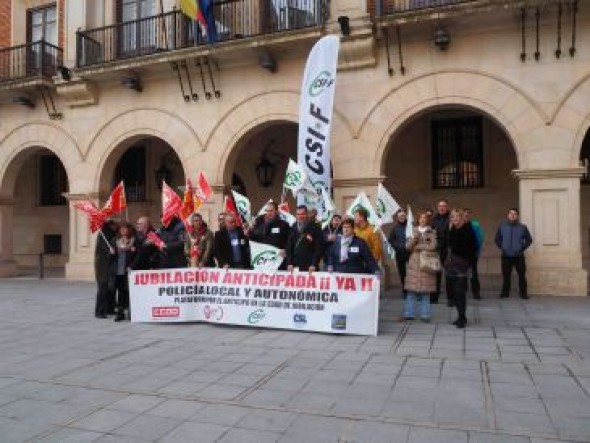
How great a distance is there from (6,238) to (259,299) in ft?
41.0

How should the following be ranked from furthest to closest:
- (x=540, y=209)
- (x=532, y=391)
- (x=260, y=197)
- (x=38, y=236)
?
(x=38, y=236)
(x=260, y=197)
(x=540, y=209)
(x=532, y=391)

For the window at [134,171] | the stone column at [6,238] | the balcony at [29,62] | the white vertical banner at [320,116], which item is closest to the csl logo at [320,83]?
the white vertical banner at [320,116]

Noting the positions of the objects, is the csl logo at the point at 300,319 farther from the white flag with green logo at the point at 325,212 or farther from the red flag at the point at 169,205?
the red flag at the point at 169,205

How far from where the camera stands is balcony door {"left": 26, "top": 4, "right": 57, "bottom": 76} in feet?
55.0

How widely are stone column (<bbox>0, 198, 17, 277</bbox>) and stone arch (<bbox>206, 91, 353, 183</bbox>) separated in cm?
749

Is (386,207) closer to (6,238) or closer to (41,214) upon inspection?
(6,238)

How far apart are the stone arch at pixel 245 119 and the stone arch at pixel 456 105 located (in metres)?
1.04

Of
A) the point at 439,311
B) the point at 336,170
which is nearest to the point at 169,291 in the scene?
the point at 439,311

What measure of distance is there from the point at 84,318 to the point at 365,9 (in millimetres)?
8466

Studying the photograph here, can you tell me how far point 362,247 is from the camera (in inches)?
335

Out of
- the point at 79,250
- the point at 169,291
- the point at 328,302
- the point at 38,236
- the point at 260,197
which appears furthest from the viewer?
the point at 38,236

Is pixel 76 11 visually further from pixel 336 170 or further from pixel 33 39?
pixel 336 170

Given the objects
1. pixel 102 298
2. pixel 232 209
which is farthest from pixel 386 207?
pixel 102 298

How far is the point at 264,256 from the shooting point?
362 inches
